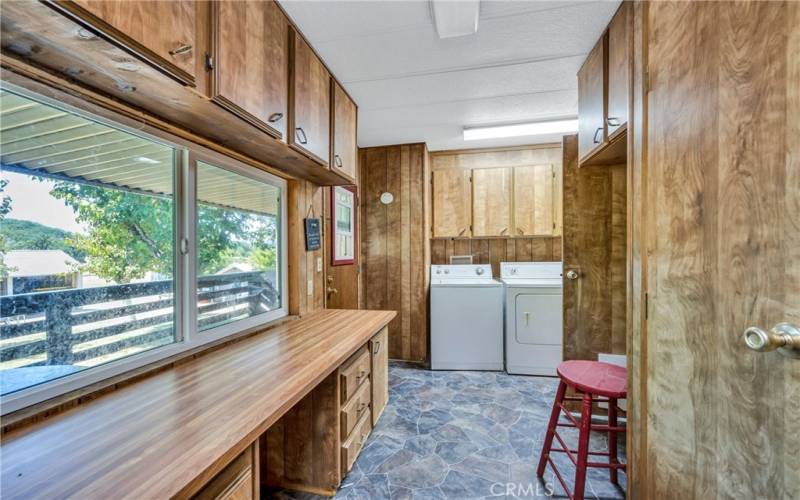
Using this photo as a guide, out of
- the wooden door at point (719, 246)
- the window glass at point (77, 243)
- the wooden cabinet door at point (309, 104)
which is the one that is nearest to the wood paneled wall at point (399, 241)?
the wooden cabinet door at point (309, 104)

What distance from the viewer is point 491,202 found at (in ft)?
11.3

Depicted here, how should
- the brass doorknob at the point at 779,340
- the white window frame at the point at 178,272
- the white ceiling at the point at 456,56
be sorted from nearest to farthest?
the brass doorknob at the point at 779,340 < the white window frame at the point at 178,272 < the white ceiling at the point at 456,56

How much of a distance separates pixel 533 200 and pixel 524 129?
0.85 m

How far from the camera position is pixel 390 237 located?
348 cm

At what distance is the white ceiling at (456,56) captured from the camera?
1452mm

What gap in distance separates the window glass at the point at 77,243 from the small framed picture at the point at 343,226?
4.75ft

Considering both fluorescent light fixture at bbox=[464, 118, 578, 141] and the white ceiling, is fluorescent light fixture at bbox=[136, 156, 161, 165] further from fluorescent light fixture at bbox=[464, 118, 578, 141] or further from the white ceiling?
fluorescent light fixture at bbox=[464, 118, 578, 141]

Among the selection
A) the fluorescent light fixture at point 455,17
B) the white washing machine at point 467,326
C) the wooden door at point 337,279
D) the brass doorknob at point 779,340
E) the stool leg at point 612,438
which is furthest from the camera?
the white washing machine at point 467,326

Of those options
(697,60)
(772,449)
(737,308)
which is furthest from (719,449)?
(697,60)

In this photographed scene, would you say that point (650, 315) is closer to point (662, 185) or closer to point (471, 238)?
point (662, 185)

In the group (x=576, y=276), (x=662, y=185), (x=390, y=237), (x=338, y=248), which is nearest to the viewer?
(x=662, y=185)

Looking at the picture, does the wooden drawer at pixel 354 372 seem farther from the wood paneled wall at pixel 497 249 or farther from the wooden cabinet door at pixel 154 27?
the wood paneled wall at pixel 497 249

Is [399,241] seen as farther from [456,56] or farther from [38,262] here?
[38,262]

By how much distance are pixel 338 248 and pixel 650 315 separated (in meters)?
2.27
